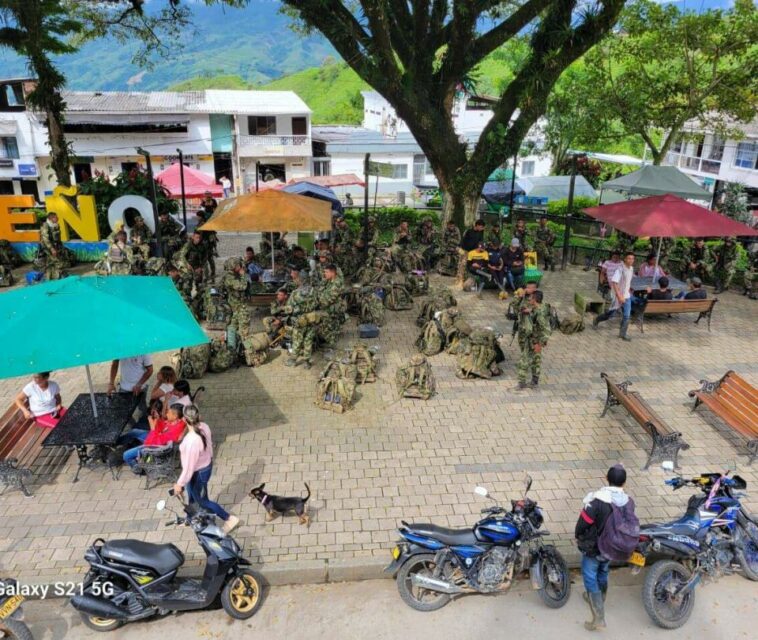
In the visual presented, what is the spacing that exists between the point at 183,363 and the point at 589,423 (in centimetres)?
666

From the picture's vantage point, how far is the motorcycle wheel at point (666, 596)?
214 inches

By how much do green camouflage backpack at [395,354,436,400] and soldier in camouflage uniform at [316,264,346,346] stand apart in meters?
1.96

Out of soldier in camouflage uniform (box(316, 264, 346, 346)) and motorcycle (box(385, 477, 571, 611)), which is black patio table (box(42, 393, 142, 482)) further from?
motorcycle (box(385, 477, 571, 611))

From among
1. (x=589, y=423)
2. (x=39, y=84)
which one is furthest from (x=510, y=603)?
(x=39, y=84)

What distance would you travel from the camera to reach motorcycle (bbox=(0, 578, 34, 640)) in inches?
190

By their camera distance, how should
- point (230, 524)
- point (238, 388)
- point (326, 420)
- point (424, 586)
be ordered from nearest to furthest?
point (424, 586), point (230, 524), point (326, 420), point (238, 388)

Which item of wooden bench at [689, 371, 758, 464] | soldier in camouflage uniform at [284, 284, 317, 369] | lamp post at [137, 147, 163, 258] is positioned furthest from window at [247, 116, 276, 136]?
wooden bench at [689, 371, 758, 464]

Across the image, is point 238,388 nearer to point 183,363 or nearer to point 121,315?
point 183,363

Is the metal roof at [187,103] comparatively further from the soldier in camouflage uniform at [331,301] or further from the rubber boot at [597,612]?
the rubber boot at [597,612]

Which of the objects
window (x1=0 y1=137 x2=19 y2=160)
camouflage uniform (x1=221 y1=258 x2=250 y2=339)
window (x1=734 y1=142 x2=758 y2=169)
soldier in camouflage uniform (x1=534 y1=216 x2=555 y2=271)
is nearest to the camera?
camouflage uniform (x1=221 y1=258 x2=250 y2=339)

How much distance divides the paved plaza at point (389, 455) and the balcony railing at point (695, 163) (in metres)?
30.2

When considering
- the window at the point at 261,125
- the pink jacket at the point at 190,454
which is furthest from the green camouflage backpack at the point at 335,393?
the window at the point at 261,125

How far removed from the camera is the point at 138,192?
57.8 ft

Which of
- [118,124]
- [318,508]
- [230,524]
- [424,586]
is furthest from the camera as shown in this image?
[118,124]
